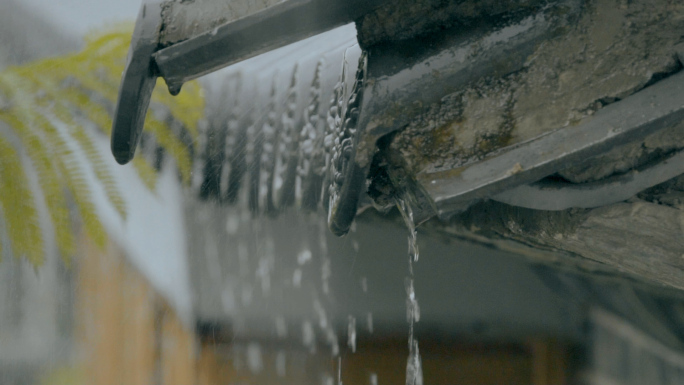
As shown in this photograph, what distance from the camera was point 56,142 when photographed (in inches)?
97.4

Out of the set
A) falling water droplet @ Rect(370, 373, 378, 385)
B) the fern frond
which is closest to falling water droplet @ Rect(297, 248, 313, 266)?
falling water droplet @ Rect(370, 373, 378, 385)

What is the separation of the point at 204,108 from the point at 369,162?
88.5 inches

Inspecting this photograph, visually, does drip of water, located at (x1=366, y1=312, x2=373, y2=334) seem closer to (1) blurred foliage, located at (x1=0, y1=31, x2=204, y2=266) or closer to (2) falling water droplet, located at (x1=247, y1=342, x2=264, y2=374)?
(2) falling water droplet, located at (x1=247, y1=342, x2=264, y2=374)

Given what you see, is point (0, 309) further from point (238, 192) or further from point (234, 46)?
point (234, 46)

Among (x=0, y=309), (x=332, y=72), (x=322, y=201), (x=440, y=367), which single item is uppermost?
(x=332, y=72)

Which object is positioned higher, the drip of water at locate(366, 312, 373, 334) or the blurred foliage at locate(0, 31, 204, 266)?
the blurred foliage at locate(0, 31, 204, 266)

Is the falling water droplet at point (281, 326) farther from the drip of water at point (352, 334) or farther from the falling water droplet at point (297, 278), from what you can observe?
the drip of water at point (352, 334)

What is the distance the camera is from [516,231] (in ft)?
2.91

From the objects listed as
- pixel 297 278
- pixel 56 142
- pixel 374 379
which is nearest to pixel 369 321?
pixel 374 379

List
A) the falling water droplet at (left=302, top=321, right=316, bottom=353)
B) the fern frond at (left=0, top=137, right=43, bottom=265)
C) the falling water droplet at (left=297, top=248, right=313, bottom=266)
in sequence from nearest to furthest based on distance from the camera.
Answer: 1. the fern frond at (left=0, top=137, right=43, bottom=265)
2. the falling water droplet at (left=297, top=248, right=313, bottom=266)
3. the falling water droplet at (left=302, top=321, right=316, bottom=353)

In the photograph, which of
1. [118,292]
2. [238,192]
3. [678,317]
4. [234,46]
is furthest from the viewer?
[118,292]

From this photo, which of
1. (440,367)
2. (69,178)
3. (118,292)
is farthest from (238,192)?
(440,367)

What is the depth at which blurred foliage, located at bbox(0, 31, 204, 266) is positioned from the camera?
242cm

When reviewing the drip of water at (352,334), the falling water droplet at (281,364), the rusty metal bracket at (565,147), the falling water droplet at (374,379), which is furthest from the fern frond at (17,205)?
the rusty metal bracket at (565,147)
